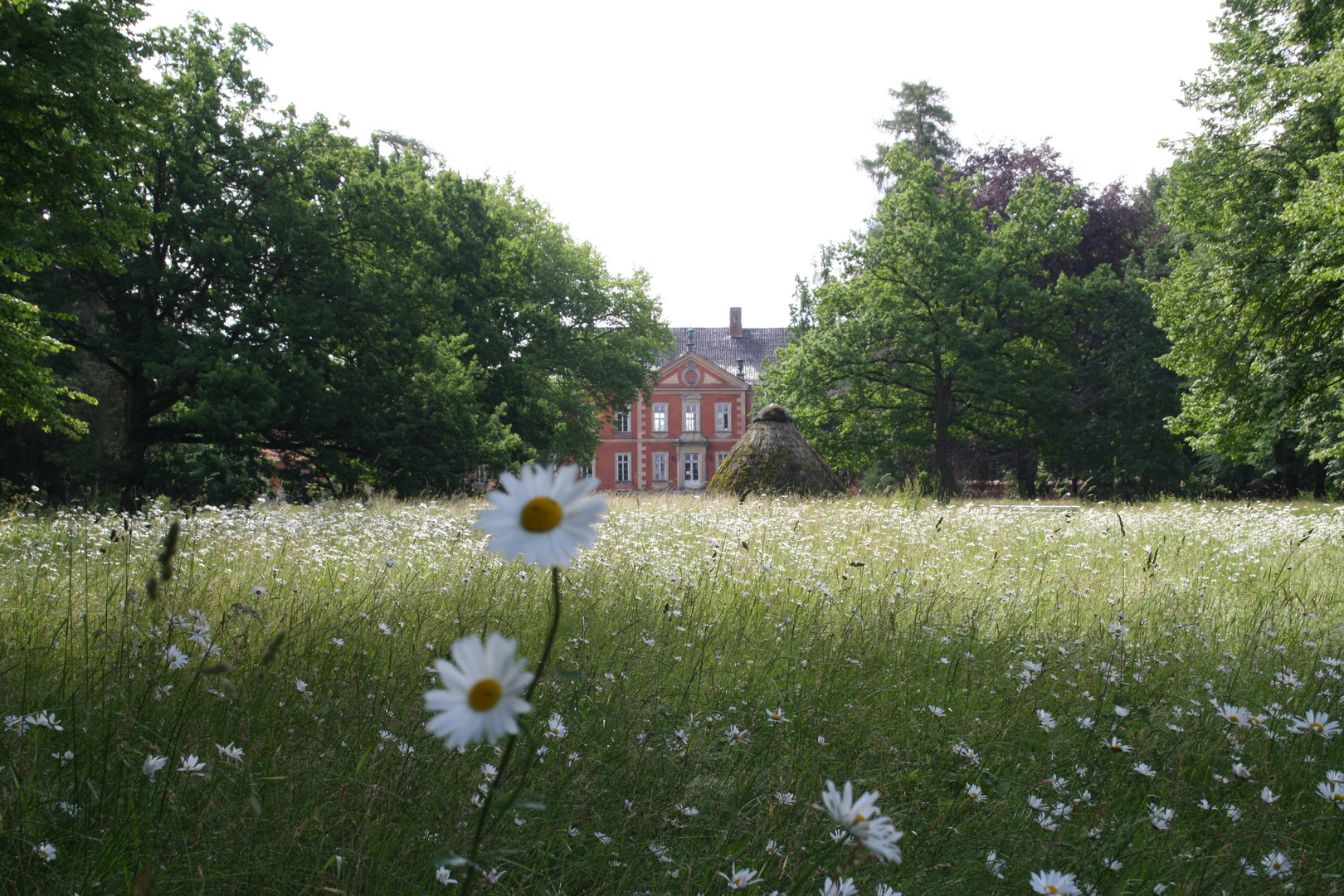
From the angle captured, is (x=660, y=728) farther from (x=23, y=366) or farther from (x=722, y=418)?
(x=722, y=418)

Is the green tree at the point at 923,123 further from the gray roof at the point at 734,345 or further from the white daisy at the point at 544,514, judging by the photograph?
the white daisy at the point at 544,514

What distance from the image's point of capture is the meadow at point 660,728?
1910 millimetres

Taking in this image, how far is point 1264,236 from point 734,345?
40278 mm

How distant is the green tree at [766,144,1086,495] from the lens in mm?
24094

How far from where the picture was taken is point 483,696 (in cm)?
76

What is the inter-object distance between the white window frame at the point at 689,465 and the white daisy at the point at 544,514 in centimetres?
4743

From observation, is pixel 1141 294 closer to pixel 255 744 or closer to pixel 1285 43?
pixel 1285 43

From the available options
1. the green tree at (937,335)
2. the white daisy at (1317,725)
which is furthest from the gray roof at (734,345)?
the white daisy at (1317,725)

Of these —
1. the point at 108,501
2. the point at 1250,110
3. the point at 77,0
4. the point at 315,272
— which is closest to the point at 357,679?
the point at 77,0

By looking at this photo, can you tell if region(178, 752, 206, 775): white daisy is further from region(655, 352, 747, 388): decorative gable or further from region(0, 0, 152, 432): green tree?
region(655, 352, 747, 388): decorative gable

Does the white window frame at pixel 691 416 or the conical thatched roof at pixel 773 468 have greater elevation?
the white window frame at pixel 691 416

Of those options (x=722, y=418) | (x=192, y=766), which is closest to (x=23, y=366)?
(x=192, y=766)

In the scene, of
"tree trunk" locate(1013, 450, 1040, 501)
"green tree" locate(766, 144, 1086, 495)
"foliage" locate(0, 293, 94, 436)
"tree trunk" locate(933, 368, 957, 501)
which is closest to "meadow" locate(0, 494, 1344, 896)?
"foliage" locate(0, 293, 94, 436)

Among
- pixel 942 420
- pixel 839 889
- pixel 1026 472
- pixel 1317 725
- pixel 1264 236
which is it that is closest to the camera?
pixel 839 889
